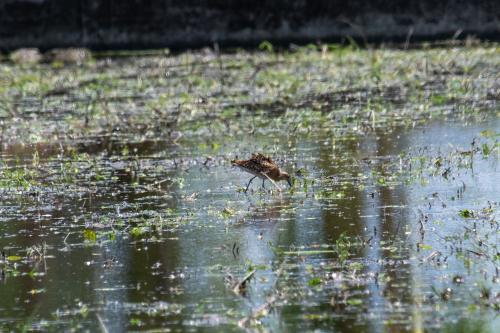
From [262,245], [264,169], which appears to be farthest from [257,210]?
[262,245]

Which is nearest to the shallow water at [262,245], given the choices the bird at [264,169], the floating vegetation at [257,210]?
the floating vegetation at [257,210]

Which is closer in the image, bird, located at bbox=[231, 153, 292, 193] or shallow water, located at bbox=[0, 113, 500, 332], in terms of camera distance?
shallow water, located at bbox=[0, 113, 500, 332]

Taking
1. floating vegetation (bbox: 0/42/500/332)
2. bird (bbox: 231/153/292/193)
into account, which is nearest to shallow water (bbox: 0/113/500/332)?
floating vegetation (bbox: 0/42/500/332)

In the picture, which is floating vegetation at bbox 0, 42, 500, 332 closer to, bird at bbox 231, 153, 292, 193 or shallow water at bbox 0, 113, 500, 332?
shallow water at bbox 0, 113, 500, 332

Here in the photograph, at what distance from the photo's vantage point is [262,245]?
7.94 m

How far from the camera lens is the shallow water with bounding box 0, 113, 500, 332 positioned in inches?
251

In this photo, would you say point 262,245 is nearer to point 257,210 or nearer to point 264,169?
point 257,210

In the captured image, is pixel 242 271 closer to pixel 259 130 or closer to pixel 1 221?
pixel 1 221

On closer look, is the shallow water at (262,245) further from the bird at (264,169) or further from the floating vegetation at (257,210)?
the bird at (264,169)

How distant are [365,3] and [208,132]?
1343cm

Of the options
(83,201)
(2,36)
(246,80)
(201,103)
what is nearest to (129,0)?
(2,36)

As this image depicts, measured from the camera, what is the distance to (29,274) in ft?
24.7

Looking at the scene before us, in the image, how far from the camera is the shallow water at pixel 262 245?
638 cm

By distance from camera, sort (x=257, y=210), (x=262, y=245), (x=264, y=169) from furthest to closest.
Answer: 1. (x=264, y=169)
2. (x=257, y=210)
3. (x=262, y=245)
